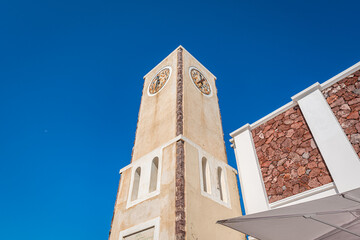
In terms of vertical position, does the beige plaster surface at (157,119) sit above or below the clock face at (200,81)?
below

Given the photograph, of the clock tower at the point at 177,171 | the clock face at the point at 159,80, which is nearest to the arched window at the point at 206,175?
the clock tower at the point at 177,171

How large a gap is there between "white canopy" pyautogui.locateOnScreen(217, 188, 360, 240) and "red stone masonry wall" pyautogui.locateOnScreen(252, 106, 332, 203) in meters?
1.56

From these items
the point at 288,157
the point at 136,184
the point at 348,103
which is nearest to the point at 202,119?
the point at 136,184

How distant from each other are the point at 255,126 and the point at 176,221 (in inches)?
152

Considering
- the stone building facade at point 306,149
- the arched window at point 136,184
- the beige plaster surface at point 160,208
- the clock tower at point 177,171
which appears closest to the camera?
the stone building facade at point 306,149

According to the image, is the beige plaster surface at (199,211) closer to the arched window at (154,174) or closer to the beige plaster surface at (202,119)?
→ the beige plaster surface at (202,119)

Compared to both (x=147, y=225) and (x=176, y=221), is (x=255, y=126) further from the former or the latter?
(x=147, y=225)

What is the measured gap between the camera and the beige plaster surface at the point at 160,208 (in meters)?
6.98

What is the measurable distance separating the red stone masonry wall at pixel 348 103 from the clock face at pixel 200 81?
682 centimetres

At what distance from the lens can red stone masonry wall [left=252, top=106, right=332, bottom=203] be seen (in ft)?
19.1

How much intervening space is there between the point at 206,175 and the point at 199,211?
1696 mm

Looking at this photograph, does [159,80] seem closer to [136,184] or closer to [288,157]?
[136,184]

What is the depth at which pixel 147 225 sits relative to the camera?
7.41m

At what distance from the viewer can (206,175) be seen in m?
8.97
